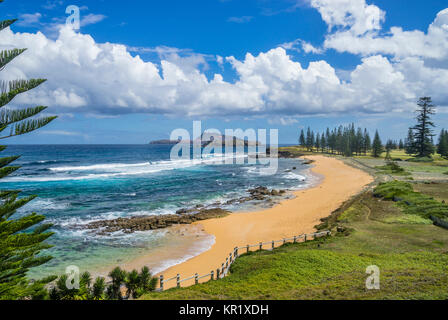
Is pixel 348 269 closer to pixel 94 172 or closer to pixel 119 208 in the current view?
pixel 119 208

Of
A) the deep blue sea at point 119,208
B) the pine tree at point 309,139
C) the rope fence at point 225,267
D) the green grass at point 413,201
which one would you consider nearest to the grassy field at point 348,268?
the rope fence at point 225,267

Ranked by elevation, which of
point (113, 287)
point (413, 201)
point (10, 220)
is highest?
point (10, 220)

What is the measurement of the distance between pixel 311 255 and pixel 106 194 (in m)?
30.5

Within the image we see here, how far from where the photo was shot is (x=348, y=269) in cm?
1076

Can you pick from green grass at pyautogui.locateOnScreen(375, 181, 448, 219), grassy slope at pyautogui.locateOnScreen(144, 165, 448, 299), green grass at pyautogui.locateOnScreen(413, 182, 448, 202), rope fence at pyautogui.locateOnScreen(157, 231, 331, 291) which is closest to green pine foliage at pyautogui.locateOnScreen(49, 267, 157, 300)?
rope fence at pyautogui.locateOnScreen(157, 231, 331, 291)

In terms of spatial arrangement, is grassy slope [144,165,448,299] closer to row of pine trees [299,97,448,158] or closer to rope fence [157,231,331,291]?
rope fence [157,231,331,291]

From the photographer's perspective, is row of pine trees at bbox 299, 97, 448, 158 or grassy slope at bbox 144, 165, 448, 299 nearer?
grassy slope at bbox 144, 165, 448, 299

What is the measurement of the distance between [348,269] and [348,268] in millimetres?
112

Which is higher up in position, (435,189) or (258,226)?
(435,189)

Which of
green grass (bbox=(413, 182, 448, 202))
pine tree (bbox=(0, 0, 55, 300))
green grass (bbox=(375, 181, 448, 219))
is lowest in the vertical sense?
green grass (bbox=(413, 182, 448, 202))

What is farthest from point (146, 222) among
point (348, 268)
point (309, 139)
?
point (309, 139)

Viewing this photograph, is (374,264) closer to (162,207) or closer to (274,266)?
(274,266)

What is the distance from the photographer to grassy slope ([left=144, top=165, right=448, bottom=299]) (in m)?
8.24

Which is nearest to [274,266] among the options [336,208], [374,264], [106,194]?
[374,264]
